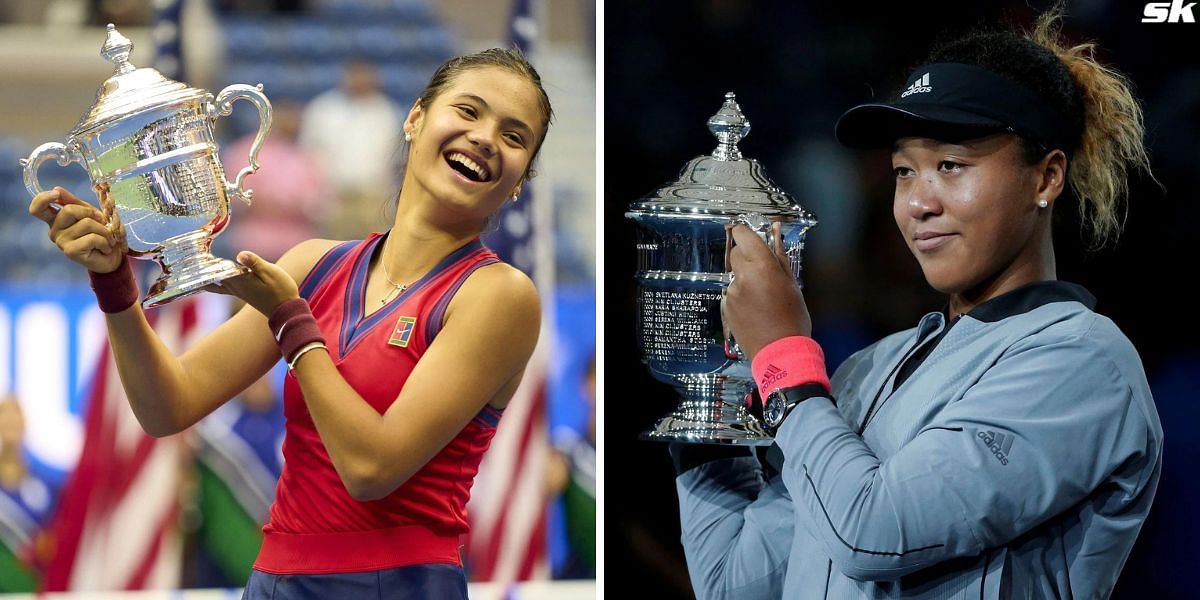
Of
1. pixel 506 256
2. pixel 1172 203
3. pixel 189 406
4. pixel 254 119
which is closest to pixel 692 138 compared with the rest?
pixel 1172 203

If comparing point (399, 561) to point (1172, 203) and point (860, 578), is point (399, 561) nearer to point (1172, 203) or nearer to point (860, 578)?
point (860, 578)

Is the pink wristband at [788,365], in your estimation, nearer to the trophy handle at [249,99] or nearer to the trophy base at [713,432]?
the trophy base at [713,432]

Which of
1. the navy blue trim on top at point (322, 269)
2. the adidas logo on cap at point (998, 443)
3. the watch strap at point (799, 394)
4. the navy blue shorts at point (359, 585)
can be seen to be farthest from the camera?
the navy blue trim on top at point (322, 269)

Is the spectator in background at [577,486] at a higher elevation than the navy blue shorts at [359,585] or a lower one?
lower

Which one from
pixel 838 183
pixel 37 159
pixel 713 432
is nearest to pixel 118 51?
pixel 37 159

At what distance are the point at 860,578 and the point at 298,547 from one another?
2.42 ft

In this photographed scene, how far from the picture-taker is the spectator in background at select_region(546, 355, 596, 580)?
3.92m

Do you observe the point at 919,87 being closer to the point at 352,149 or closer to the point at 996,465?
the point at 996,465

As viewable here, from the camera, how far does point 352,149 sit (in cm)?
402

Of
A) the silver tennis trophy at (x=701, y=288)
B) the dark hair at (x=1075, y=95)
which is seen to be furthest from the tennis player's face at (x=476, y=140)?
the dark hair at (x=1075, y=95)

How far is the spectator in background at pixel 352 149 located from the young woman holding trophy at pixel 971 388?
7.52 feet

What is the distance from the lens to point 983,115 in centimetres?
165

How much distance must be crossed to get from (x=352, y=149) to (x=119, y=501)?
129cm

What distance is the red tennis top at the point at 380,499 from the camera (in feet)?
5.62
